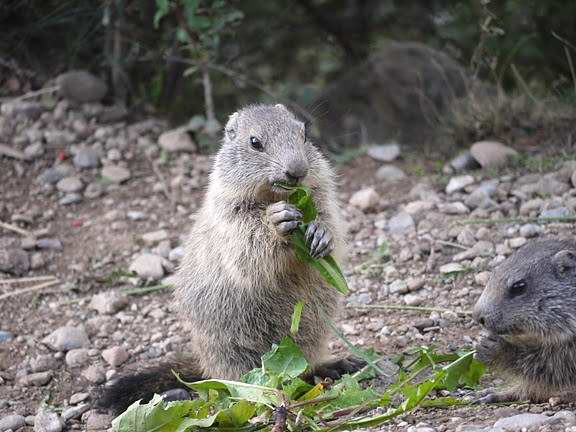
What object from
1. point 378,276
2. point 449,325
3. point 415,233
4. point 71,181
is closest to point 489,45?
point 415,233

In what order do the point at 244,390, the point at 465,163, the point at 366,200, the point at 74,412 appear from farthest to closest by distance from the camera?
the point at 465,163
the point at 366,200
the point at 74,412
the point at 244,390

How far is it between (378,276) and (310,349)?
1.25 m

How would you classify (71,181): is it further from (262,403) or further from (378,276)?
(262,403)

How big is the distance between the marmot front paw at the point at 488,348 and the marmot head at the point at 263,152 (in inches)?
50.5

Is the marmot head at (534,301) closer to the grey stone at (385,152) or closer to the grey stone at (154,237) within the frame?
the grey stone at (154,237)

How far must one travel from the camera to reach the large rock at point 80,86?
8352 mm

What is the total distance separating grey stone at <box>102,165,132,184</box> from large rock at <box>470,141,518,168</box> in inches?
115

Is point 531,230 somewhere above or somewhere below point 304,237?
below

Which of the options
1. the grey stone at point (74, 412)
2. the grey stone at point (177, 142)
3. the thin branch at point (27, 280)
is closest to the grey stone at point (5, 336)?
the thin branch at point (27, 280)

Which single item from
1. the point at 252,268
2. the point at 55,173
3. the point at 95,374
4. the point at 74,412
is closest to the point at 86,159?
the point at 55,173

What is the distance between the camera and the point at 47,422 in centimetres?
516

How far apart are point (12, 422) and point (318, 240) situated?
79.6 inches

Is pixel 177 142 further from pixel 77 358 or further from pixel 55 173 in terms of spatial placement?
pixel 77 358

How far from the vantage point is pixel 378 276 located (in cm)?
639
